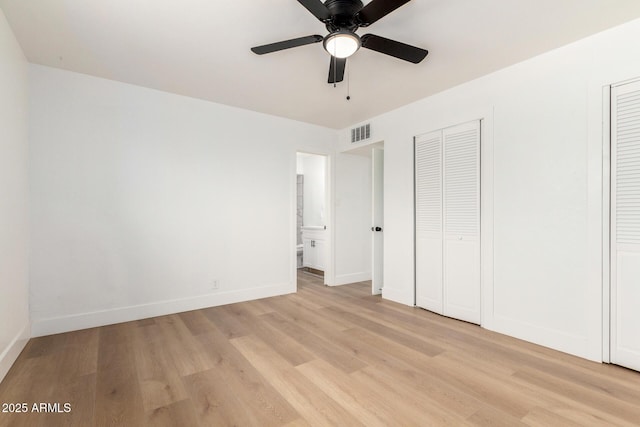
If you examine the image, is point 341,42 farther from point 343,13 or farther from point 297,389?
point 297,389

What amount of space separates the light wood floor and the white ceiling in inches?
102

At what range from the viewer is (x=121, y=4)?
6.75 feet

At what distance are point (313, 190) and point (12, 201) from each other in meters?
4.96

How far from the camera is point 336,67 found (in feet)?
7.49

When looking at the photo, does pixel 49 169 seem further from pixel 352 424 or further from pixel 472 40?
pixel 472 40

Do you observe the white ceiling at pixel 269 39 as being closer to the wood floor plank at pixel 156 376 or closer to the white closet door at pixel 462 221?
the white closet door at pixel 462 221

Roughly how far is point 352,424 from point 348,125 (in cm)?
409

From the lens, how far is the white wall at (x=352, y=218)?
500 centimetres

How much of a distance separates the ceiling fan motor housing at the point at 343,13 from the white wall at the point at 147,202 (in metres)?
2.51

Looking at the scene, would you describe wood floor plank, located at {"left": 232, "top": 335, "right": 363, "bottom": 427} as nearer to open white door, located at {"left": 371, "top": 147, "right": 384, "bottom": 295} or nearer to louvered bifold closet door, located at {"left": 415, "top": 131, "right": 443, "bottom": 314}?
louvered bifold closet door, located at {"left": 415, "top": 131, "right": 443, "bottom": 314}

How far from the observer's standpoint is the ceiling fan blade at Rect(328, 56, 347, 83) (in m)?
2.21

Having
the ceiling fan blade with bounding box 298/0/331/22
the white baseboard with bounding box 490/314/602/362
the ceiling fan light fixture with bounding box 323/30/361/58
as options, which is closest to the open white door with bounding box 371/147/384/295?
the white baseboard with bounding box 490/314/602/362

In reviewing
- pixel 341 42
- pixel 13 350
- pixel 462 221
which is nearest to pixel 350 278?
pixel 462 221

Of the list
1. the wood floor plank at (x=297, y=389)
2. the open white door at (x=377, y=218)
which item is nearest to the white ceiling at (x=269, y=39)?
the open white door at (x=377, y=218)
